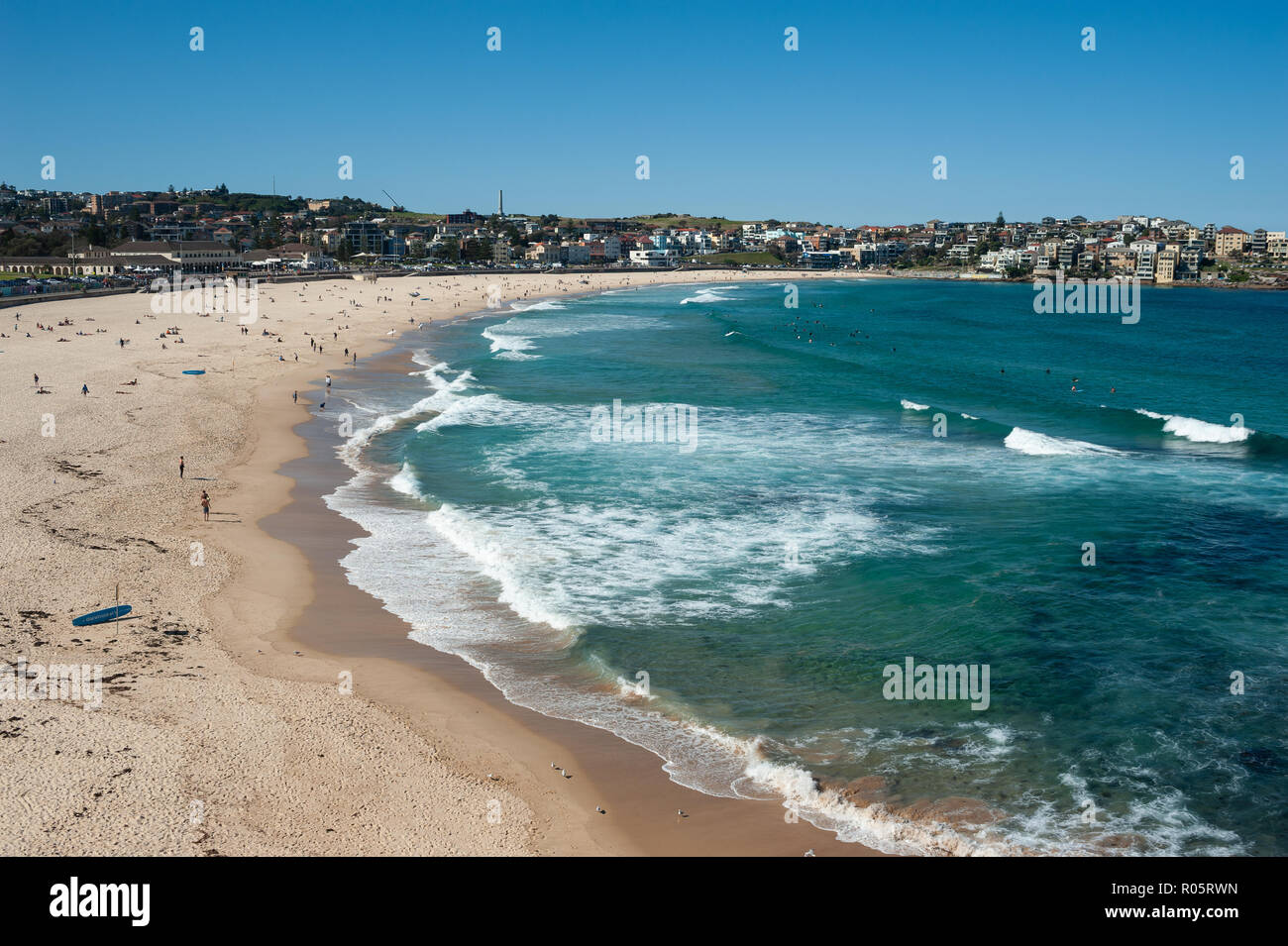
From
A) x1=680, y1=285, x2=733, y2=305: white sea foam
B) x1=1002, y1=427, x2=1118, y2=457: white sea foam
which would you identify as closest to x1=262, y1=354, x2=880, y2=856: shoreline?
x1=1002, y1=427, x2=1118, y2=457: white sea foam

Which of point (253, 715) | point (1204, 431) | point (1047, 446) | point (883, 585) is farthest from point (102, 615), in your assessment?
point (1204, 431)

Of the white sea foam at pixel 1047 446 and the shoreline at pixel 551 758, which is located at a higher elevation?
the white sea foam at pixel 1047 446

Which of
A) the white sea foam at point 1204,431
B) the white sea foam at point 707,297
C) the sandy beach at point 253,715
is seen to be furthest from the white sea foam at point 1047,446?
the white sea foam at point 707,297

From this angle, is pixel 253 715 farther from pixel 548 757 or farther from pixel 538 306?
pixel 538 306

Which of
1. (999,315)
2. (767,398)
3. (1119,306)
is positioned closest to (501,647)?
(767,398)

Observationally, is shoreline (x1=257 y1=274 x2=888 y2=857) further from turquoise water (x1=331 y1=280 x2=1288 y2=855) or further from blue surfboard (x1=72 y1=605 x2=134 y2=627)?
blue surfboard (x1=72 y1=605 x2=134 y2=627)

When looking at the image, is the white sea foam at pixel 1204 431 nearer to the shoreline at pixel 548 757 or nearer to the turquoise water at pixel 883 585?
the turquoise water at pixel 883 585

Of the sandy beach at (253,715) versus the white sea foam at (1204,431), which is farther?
the white sea foam at (1204,431)
